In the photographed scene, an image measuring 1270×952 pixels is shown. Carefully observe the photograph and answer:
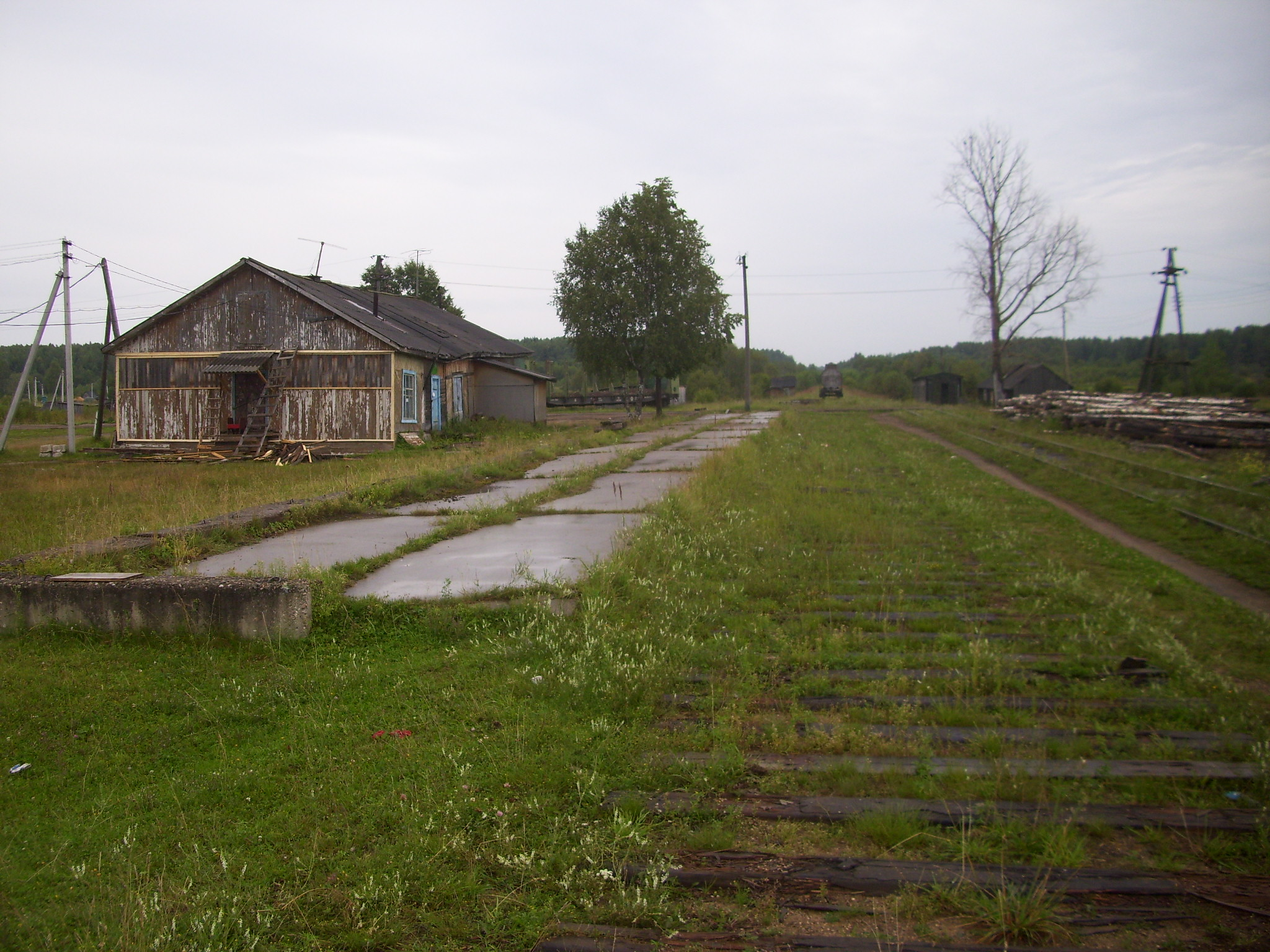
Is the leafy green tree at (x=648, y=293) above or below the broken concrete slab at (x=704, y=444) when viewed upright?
above

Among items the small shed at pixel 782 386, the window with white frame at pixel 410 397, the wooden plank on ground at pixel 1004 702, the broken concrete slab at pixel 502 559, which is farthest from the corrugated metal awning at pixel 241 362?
the small shed at pixel 782 386

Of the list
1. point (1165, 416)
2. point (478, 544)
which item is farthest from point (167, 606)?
point (1165, 416)

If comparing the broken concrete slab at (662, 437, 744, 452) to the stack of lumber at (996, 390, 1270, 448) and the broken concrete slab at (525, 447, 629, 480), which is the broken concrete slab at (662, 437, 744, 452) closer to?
the broken concrete slab at (525, 447, 629, 480)

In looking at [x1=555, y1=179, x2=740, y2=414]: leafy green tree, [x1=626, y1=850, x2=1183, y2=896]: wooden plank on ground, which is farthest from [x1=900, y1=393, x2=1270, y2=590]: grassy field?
[x1=555, y1=179, x2=740, y2=414]: leafy green tree

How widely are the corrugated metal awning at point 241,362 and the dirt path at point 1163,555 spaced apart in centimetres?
2065

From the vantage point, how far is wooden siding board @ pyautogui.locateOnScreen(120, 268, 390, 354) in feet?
81.2

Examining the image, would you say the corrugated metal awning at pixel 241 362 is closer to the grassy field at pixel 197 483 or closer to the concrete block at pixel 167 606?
the grassy field at pixel 197 483

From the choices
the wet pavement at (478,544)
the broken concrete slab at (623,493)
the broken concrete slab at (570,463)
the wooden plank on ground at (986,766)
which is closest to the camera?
the wooden plank on ground at (986,766)

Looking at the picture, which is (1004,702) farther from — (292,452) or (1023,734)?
(292,452)

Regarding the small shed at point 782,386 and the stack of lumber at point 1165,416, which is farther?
the small shed at point 782,386

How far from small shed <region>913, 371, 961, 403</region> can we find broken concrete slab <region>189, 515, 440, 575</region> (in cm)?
5617

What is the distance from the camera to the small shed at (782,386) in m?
86.1

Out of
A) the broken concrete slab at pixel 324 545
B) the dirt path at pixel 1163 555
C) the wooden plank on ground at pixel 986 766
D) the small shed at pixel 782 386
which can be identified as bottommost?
the wooden plank on ground at pixel 986 766

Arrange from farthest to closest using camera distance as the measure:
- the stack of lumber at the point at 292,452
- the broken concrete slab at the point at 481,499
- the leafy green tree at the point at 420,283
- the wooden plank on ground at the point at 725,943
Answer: the leafy green tree at the point at 420,283, the stack of lumber at the point at 292,452, the broken concrete slab at the point at 481,499, the wooden plank on ground at the point at 725,943
